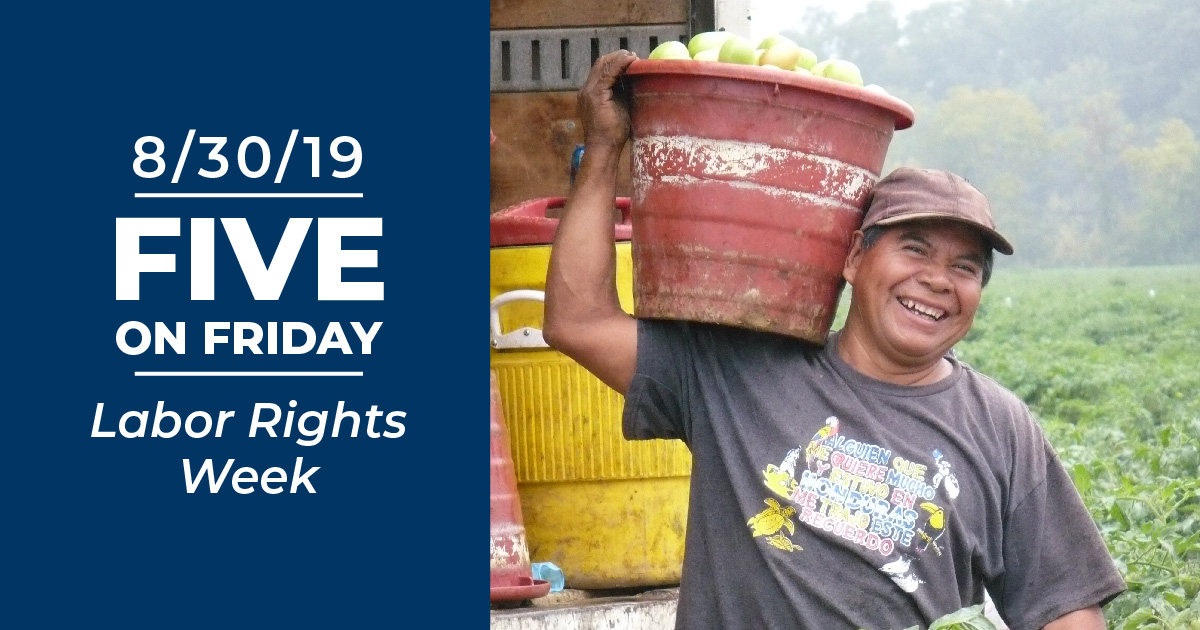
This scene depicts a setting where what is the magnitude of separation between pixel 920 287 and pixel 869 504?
0.36m

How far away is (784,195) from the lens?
2.54 m

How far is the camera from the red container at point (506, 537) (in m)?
3.40

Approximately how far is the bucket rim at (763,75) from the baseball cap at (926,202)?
0.44ft

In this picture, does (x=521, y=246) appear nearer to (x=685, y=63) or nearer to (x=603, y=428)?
(x=603, y=428)

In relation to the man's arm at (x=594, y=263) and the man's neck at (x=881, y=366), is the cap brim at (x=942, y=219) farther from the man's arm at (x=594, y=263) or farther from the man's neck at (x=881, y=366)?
the man's arm at (x=594, y=263)

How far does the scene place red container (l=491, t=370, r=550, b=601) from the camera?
11.1 feet

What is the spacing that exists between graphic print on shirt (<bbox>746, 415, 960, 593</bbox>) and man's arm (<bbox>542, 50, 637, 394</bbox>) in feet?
1.13

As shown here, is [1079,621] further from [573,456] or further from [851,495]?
[573,456]

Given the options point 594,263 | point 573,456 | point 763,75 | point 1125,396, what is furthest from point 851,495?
point 1125,396

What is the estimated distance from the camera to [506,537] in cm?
343
